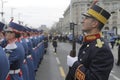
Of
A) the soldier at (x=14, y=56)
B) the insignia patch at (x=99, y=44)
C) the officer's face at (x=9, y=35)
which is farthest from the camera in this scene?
the officer's face at (x=9, y=35)

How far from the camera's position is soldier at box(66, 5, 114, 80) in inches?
174

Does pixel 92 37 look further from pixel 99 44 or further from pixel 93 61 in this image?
pixel 93 61

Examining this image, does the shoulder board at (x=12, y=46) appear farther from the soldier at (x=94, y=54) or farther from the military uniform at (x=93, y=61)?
the military uniform at (x=93, y=61)

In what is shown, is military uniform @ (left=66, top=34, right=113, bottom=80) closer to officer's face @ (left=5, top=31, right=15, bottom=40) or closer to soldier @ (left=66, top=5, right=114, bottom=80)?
soldier @ (left=66, top=5, right=114, bottom=80)

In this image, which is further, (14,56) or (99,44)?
(14,56)

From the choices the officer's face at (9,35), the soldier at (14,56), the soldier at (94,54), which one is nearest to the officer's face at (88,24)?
the soldier at (94,54)

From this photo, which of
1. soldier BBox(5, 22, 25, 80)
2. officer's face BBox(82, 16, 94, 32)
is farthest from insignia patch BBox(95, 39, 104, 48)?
soldier BBox(5, 22, 25, 80)

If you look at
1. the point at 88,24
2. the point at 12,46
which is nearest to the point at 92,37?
the point at 88,24

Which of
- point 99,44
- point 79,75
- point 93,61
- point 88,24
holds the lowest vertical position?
point 79,75

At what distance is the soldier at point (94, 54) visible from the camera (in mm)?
4430

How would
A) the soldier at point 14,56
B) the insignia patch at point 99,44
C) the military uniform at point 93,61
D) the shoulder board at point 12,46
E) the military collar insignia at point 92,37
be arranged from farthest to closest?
the shoulder board at point 12,46 → the soldier at point 14,56 → the military collar insignia at point 92,37 → the insignia patch at point 99,44 → the military uniform at point 93,61

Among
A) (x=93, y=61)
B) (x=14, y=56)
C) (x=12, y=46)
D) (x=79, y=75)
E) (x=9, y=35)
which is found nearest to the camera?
(x=93, y=61)

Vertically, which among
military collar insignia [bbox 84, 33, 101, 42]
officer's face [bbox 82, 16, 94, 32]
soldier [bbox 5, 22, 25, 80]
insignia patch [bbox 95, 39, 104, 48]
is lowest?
soldier [bbox 5, 22, 25, 80]

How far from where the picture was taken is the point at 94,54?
4.52 metres
